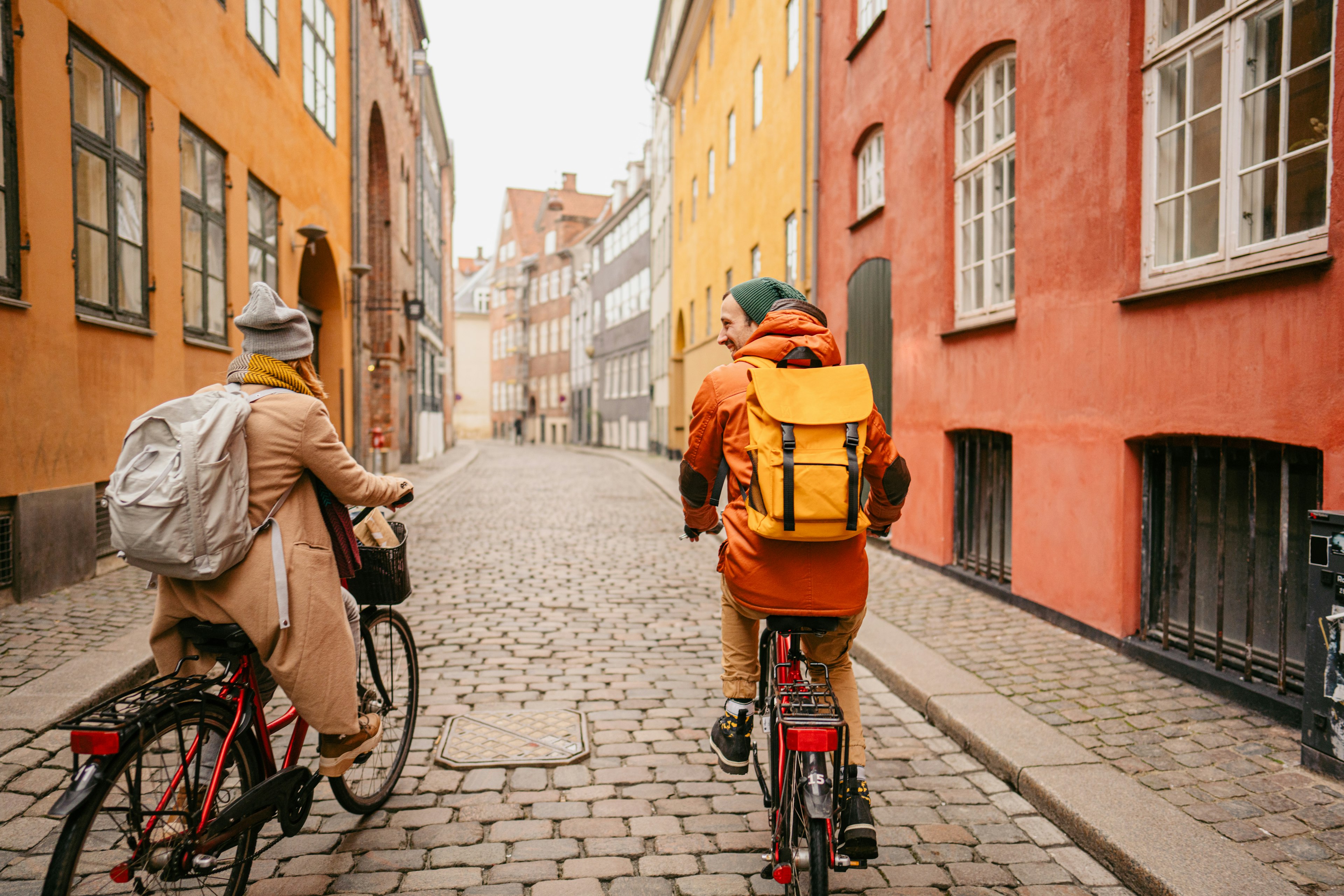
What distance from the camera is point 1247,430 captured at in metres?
4.79

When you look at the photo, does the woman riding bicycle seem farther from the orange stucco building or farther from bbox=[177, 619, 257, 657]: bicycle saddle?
the orange stucco building

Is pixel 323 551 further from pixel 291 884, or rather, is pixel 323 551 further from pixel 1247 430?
pixel 1247 430

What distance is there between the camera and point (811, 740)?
256cm

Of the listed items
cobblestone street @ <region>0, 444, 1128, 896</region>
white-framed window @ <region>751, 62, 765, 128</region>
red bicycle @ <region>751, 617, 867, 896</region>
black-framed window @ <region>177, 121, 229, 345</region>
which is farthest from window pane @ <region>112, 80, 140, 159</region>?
white-framed window @ <region>751, 62, 765, 128</region>

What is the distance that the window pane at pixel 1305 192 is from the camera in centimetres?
454

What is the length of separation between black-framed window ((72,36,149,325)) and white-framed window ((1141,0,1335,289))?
7734 mm

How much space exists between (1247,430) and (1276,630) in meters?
1.04

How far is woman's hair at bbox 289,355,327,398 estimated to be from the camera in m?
3.04

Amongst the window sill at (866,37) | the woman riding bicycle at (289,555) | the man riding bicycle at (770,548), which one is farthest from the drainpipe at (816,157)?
the woman riding bicycle at (289,555)

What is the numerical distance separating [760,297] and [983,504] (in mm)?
5622

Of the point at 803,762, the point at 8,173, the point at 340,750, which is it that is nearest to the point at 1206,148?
the point at 803,762

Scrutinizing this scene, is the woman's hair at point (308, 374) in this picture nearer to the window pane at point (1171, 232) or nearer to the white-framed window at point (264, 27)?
the window pane at point (1171, 232)

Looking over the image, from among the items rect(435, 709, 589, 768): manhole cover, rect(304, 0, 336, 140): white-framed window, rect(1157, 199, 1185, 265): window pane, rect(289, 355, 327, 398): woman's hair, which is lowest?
rect(435, 709, 589, 768): manhole cover

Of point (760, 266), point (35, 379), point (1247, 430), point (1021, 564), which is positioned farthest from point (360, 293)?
point (1247, 430)
